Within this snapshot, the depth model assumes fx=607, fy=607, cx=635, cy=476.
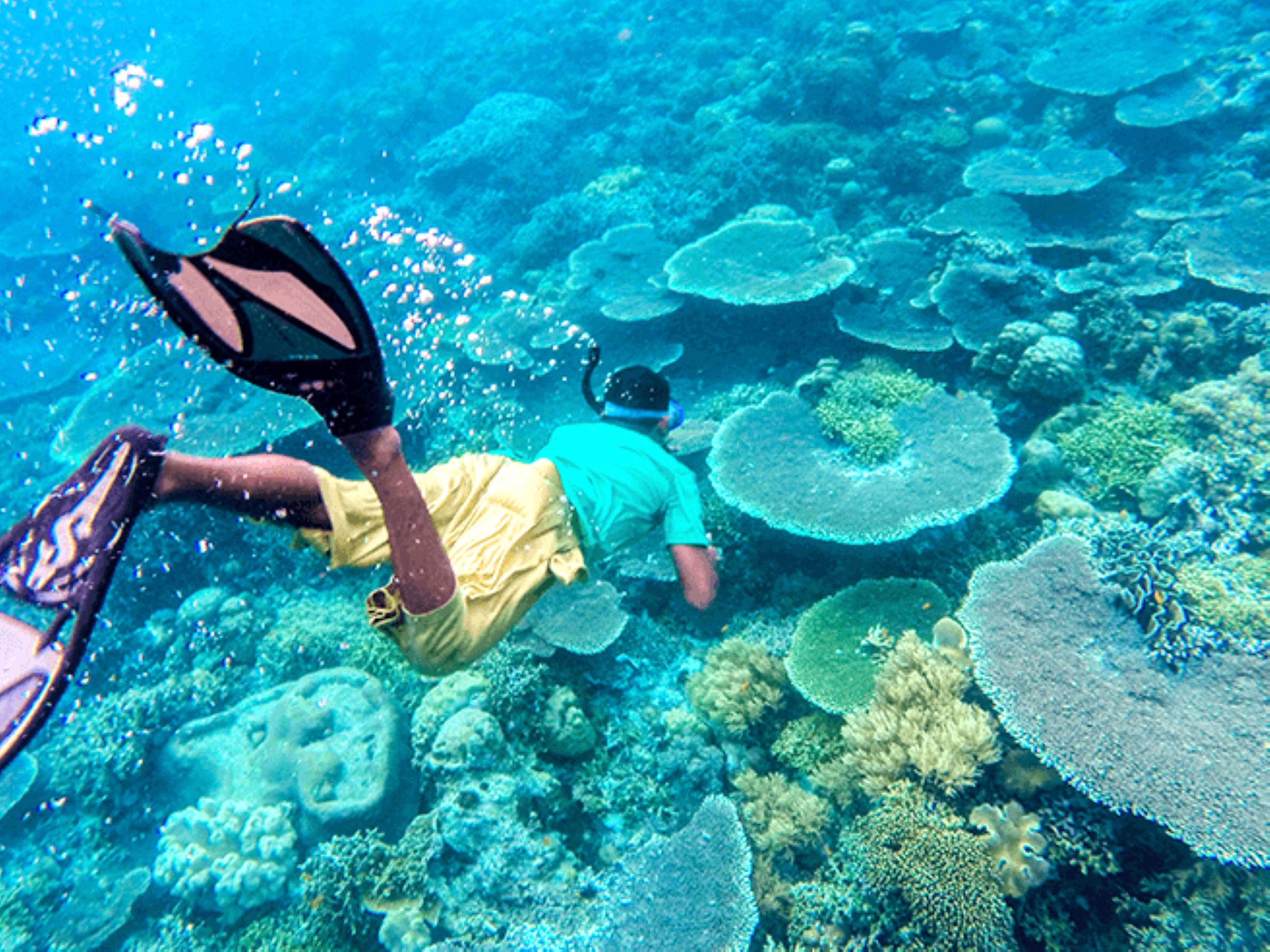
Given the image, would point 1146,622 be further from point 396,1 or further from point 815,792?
point 396,1

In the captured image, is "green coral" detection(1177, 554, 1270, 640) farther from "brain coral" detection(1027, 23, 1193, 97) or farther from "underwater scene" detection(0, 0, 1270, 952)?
"brain coral" detection(1027, 23, 1193, 97)

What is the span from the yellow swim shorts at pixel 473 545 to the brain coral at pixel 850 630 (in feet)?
6.46

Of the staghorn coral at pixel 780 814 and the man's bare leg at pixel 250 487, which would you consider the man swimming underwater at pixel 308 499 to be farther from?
the staghorn coral at pixel 780 814

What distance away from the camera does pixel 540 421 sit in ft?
27.5

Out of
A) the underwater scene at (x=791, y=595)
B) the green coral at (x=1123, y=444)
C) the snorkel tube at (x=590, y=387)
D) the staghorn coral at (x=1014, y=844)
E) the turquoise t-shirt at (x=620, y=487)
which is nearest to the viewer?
the staghorn coral at (x=1014, y=844)

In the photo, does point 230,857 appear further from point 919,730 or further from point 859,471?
point 859,471

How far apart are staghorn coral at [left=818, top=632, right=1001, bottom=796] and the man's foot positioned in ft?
12.0

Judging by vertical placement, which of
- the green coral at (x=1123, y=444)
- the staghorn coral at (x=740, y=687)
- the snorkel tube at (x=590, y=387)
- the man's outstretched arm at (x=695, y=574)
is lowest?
the green coral at (x=1123, y=444)

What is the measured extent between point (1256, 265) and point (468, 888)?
9.72m

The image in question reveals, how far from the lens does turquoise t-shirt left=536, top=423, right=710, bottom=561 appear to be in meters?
3.40

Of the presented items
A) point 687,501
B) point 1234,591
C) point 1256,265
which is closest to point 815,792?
point 687,501

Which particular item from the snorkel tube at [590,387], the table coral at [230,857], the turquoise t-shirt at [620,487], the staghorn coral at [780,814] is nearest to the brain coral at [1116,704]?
the staghorn coral at [780,814]

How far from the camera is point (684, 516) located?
3.84 metres

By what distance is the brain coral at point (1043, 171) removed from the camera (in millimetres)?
8453
